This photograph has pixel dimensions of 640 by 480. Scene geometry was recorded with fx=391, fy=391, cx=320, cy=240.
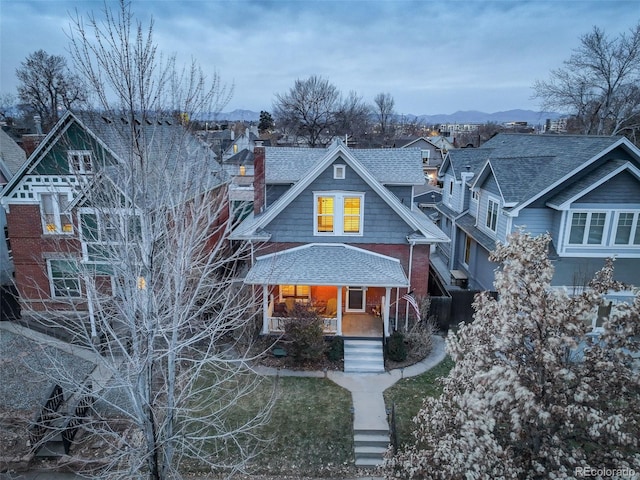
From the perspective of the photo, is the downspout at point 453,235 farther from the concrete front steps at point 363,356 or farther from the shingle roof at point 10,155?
the shingle roof at point 10,155

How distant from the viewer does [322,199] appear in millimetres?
17000

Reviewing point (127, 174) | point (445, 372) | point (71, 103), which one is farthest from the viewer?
point (445, 372)

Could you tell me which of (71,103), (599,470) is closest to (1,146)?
(71,103)

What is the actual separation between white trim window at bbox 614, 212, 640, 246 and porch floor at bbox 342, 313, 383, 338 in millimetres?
10178

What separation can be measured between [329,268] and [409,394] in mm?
5569

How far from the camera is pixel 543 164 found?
18.1 meters

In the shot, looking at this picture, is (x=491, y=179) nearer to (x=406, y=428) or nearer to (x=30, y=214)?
(x=406, y=428)

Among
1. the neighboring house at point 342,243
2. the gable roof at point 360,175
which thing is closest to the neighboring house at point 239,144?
the gable roof at point 360,175

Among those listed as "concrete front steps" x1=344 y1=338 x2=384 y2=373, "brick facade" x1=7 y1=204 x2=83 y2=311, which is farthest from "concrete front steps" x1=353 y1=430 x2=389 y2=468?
"brick facade" x1=7 y1=204 x2=83 y2=311

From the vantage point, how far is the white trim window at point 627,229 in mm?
15469

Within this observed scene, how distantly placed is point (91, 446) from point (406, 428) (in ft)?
29.6

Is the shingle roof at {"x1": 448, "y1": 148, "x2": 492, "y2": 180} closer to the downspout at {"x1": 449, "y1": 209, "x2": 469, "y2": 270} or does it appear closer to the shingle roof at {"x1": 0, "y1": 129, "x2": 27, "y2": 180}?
the downspout at {"x1": 449, "y1": 209, "x2": 469, "y2": 270}

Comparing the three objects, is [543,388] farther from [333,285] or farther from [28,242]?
[28,242]

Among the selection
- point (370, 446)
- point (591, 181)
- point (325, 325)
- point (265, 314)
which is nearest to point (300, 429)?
point (370, 446)
